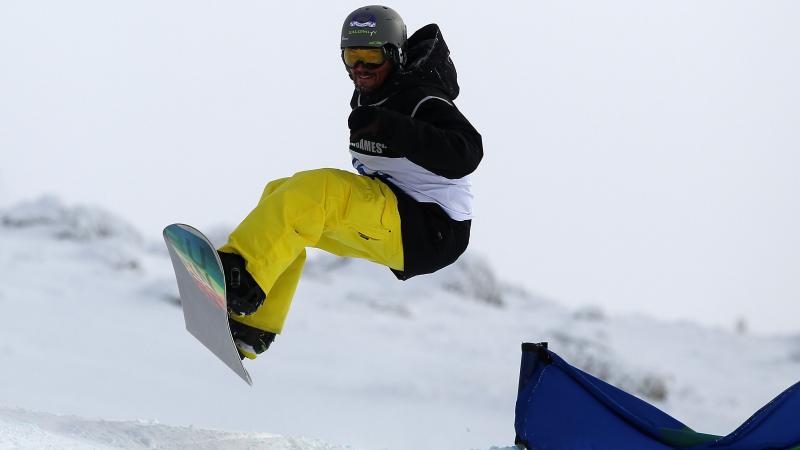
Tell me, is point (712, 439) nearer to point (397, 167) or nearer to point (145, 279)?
point (397, 167)

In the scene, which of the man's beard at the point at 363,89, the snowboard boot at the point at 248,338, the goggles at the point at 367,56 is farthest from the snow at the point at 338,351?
the goggles at the point at 367,56

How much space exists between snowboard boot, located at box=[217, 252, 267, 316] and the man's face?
0.91 metres

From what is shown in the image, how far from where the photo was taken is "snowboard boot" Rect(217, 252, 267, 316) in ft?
10.7

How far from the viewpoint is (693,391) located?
10719 mm

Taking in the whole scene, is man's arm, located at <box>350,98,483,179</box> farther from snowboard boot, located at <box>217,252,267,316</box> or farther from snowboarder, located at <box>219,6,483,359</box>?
snowboard boot, located at <box>217,252,267,316</box>

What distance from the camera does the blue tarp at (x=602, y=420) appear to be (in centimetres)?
338

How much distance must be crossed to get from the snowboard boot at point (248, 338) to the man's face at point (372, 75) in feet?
3.29

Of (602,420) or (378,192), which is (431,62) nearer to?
(378,192)

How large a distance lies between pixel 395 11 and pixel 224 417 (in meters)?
4.87

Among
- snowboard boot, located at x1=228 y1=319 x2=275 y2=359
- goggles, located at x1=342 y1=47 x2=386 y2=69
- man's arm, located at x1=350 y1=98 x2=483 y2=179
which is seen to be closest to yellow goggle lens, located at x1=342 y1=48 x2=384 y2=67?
goggles, located at x1=342 y1=47 x2=386 y2=69

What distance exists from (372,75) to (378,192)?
1.68 feet

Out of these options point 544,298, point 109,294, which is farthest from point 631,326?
point 109,294

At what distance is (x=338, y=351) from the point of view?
10141 mm

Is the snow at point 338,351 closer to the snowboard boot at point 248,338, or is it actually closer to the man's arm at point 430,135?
the snowboard boot at point 248,338
